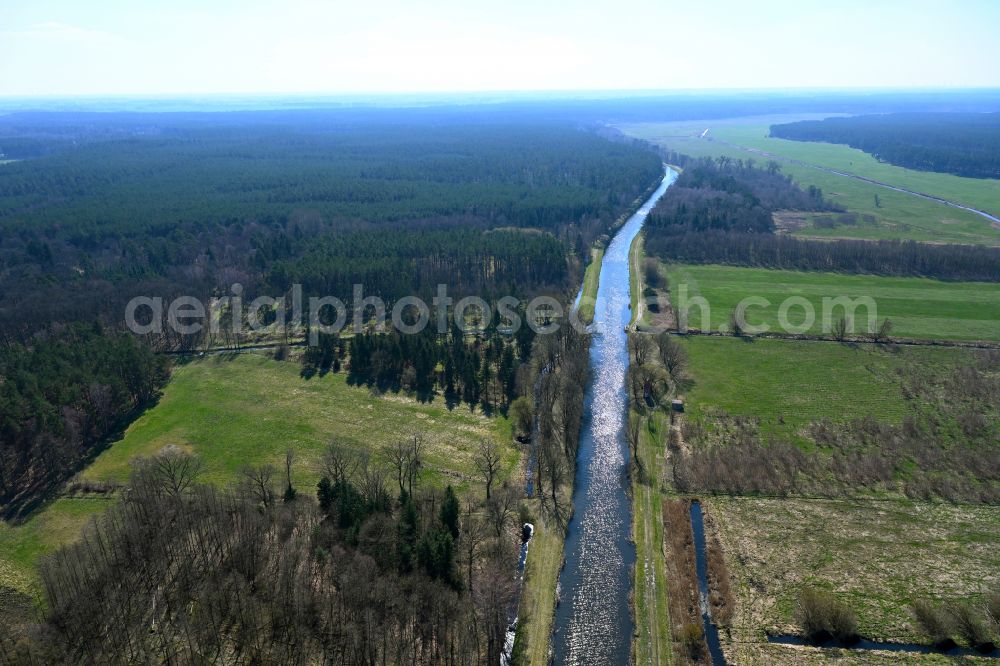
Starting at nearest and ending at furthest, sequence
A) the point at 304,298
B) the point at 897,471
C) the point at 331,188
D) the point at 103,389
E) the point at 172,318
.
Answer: the point at 897,471 → the point at 103,389 → the point at 172,318 → the point at 304,298 → the point at 331,188

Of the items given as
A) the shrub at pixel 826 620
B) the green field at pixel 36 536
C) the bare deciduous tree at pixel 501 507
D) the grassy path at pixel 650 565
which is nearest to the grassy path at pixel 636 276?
the grassy path at pixel 650 565

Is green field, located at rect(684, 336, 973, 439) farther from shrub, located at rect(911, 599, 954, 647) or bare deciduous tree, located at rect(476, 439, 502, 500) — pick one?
bare deciduous tree, located at rect(476, 439, 502, 500)

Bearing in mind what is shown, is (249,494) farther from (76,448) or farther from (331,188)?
(331,188)

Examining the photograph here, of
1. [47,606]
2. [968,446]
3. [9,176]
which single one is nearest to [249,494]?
[47,606]

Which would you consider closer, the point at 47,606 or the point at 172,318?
the point at 47,606

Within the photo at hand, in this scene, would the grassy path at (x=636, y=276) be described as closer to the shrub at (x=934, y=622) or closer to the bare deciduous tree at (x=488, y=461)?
the bare deciduous tree at (x=488, y=461)

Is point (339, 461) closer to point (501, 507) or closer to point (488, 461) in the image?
point (488, 461)
